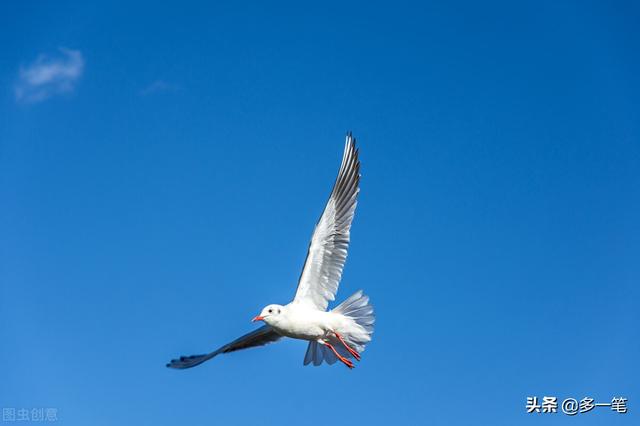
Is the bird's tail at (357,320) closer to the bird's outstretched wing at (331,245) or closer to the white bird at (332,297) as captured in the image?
the white bird at (332,297)

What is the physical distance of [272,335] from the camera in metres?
14.4

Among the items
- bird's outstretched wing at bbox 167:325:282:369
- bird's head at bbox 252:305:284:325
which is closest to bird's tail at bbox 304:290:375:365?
bird's head at bbox 252:305:284:325

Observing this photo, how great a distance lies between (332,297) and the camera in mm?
13484

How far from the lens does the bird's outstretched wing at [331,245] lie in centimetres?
1327

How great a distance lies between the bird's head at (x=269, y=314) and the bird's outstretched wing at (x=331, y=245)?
33 centimetres

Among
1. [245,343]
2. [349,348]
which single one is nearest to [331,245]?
[349,348]

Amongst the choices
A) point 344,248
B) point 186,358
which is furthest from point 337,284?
point 186,358

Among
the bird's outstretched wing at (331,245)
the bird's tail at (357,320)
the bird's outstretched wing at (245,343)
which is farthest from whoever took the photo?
the bird's outstretched wing at (245,343)

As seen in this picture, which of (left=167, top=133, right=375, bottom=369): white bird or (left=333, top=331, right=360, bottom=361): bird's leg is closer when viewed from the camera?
(left=167, top=133, right=375, bottom=369): white bird

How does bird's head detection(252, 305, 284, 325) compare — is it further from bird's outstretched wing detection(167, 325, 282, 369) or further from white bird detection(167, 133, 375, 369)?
bird's outstretched wing detection(167, 325, 282, 369)

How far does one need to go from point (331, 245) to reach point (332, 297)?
26.1 inches

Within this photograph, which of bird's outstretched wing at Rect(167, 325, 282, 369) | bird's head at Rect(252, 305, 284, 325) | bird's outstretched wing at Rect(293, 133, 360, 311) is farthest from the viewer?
bird's outstretched wing at Rect(167, 325, 282, 369)

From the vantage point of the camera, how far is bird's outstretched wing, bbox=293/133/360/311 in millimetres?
13273

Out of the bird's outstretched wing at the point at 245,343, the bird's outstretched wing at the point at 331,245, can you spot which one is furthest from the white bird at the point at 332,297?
the bird's outstretched wing at the point at 245,343
